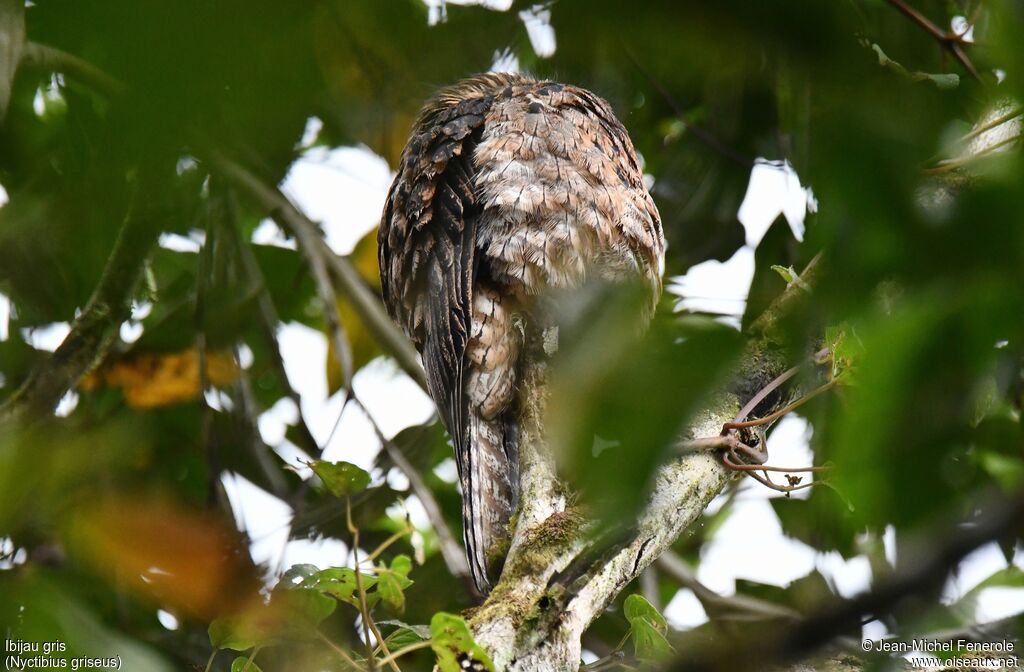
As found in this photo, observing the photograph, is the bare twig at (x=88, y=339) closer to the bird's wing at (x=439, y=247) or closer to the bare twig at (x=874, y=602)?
the bird's wing at (x=439, y=247)

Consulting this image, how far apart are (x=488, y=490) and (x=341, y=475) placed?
908 mm

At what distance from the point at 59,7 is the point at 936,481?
496 mm

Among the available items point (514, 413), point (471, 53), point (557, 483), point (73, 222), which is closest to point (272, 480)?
point (514, 413)

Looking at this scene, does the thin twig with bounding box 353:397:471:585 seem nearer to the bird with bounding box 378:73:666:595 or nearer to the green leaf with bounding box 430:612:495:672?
the bird with bounding box 378:73:666:595

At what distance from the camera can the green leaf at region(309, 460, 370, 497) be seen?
1.54 m

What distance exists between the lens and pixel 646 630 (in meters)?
1.73

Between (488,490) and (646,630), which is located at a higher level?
(646,630)

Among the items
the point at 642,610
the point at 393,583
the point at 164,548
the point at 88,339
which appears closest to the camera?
the point at 164,548

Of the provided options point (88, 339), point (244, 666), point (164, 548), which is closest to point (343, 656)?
point (244, 666)

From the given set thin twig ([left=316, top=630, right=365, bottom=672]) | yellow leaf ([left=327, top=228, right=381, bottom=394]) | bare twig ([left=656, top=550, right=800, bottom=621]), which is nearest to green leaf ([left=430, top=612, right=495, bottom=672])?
thin twig ([left=316, top=630, right=365, bottom=672])

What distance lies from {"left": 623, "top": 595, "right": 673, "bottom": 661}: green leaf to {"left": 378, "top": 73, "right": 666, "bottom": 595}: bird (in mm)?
663

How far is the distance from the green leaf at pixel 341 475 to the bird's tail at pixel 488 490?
0.71 m

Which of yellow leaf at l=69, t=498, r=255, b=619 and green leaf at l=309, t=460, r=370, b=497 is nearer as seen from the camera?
yellow leaf at l=69, t=498, r=255, b=619

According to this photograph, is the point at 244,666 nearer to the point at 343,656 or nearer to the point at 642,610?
the point at 343,656
